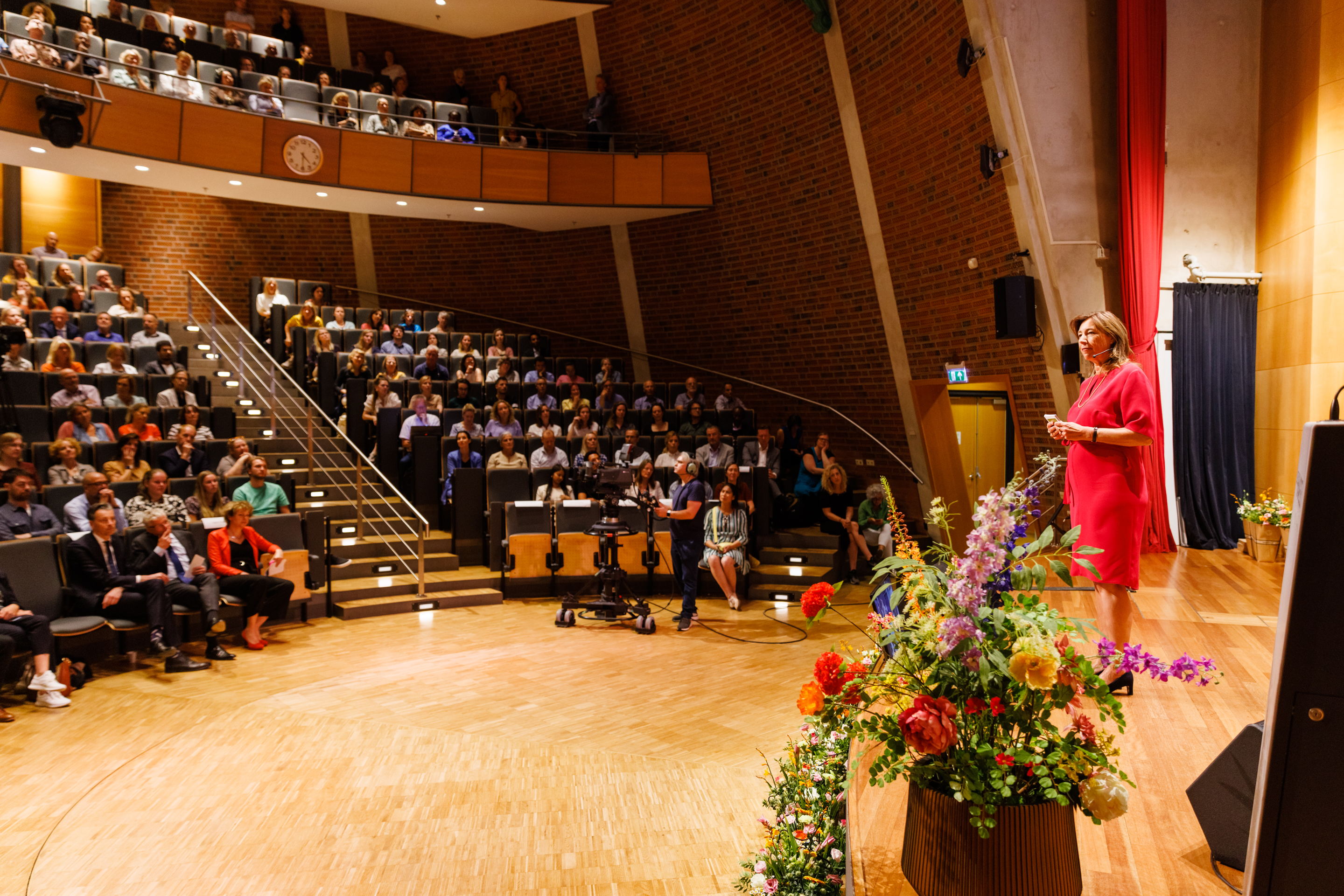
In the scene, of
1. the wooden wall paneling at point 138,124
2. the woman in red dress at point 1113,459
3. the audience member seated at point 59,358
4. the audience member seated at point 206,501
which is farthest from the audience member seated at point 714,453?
the wooden wall paneling at point 138,124

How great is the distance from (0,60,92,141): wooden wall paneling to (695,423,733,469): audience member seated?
658cm

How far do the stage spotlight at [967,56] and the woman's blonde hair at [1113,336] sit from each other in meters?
4.34

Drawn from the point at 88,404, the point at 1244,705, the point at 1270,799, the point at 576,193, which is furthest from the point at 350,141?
the point at 1270,799

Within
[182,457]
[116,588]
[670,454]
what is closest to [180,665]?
[116,588]

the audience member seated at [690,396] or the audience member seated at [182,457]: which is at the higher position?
the audience member seated at [690,396]

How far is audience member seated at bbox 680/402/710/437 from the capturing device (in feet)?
28.9

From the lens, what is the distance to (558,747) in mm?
3826

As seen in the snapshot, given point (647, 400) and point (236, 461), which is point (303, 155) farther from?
point (647, 400)

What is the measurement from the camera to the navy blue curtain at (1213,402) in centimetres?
636

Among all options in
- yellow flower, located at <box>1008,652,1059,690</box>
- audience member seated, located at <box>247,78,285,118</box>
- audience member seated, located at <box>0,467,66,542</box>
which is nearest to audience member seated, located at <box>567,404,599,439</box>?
audience member seated, located at <box>0,467,66,542</box>

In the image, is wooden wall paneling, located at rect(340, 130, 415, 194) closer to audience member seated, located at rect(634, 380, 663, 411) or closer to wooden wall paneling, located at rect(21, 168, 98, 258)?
audience member seated, located at rect(634, 380, 663, 411)

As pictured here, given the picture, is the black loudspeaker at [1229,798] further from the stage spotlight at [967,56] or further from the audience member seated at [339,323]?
the audience member seated at [339,323]

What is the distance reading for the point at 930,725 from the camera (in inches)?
53.6

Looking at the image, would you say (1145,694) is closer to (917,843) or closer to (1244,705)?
(1244,705)
